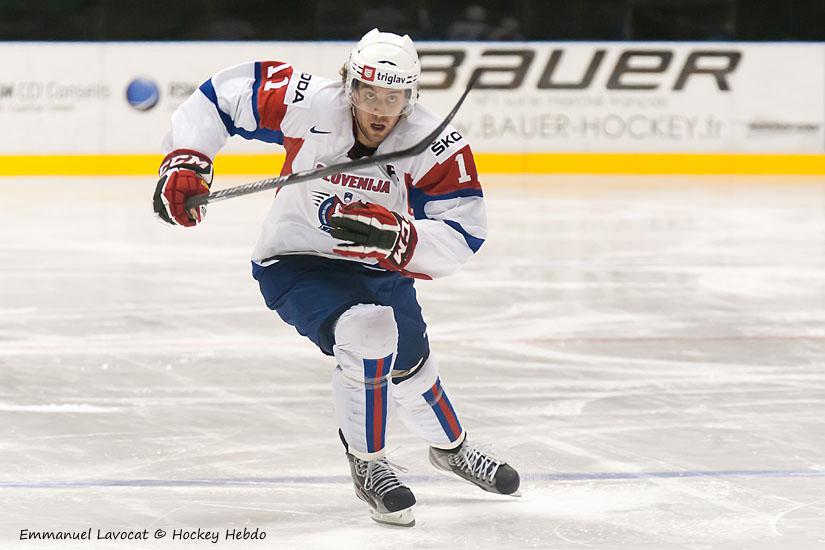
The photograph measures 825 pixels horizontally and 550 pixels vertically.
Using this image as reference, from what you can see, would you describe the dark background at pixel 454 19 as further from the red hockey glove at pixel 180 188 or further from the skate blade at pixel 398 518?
the skate blade at pixel 398 518

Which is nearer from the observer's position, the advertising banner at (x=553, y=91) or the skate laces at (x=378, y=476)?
the skate laces at (x=378, y=476)

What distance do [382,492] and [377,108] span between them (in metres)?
0.85

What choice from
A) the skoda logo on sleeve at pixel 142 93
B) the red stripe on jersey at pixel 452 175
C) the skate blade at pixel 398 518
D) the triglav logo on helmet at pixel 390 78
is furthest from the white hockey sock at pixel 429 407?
the skoda logo on sleeve at pixel 142 93

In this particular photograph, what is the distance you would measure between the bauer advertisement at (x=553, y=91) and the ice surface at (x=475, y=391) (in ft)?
9.43

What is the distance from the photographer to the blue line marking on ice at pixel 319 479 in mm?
3500

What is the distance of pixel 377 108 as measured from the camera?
127 inches

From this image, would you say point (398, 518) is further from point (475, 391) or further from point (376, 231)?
point (475, 391)

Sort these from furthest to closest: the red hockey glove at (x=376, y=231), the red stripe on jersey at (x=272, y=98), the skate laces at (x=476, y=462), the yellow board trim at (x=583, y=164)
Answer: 1. the yellow board trim at (x=583, y=164)
2. the skate laces at (x=476, y=462)
3. the red stripe on jersey at (x=272, y=98)
4. the red hockey glove at (x=376, y=231)

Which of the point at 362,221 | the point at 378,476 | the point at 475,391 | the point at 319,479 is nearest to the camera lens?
the point at 362,221

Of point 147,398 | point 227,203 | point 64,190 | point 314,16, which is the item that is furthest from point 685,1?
point 147,398

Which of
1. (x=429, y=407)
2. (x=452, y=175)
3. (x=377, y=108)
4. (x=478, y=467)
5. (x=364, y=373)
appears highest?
(x=377, y=108)

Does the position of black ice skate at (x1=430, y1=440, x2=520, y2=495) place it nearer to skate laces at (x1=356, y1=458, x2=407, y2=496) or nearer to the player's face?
skate laces at (x1=356, y1=458, x2=407, y2=496)

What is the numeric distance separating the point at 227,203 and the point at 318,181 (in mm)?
6472

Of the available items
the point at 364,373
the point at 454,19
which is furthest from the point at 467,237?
the point at 454,19
